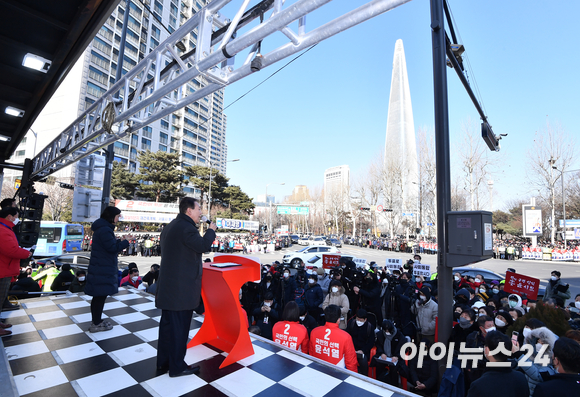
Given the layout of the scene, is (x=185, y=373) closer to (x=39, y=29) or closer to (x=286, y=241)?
(x=39, y=29)

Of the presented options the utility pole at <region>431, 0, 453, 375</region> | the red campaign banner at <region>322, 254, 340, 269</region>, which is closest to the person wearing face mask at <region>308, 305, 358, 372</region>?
the utility pole at <region>431, 0, 453, 375</region>

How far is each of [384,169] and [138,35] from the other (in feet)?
134

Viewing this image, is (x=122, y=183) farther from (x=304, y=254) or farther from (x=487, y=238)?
(x=487, y=238)

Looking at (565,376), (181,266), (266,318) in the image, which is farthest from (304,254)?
(565,376)

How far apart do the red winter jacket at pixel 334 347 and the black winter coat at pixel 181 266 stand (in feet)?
5.68

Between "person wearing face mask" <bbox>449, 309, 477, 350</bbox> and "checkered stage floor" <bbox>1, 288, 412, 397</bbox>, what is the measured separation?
89.7 inches

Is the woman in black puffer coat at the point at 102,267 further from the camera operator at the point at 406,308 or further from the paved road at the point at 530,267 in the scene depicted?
the paved road at the point at 530,267

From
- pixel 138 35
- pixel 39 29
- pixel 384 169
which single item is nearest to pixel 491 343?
pixel 39 29

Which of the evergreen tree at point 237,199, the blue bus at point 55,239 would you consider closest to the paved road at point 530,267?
the blue bus at point 55,239

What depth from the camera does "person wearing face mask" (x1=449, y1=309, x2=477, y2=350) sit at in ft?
13.5

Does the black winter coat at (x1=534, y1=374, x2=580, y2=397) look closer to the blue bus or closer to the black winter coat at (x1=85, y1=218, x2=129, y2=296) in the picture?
the black winter coat at (x1=85, y1=218, x2=129, y2=296)

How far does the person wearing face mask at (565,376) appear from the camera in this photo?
2027 millimetres

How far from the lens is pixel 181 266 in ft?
8.77

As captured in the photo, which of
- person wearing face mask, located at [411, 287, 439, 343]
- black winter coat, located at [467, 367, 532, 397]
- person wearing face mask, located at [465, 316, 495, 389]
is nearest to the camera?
black winter coat, located at [467, 367, 532, 397]
